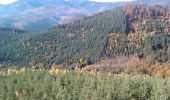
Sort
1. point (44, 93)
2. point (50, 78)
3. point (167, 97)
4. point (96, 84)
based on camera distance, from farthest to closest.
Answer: point (50, 78), point (44, 93), point (96, 84), point (167, 97)

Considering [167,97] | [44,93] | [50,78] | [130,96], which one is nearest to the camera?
[167,97]

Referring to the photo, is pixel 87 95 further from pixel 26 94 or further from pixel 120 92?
pixel 26 94

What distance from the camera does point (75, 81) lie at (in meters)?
142

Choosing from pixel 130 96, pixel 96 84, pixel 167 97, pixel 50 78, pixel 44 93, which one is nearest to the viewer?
pixel 167 97

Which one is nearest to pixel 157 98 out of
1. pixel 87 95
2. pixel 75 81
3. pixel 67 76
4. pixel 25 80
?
pixel 87 95

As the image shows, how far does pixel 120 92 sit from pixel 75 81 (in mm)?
21706

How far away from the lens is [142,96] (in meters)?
124

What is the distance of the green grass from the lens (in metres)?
123

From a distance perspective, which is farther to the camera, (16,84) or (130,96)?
(16,84)

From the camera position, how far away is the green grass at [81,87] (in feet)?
404

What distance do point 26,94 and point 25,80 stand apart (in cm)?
1199

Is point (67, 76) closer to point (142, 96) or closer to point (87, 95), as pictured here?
point (87, 95)

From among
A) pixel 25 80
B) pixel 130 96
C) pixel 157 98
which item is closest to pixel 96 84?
pixel 130 96

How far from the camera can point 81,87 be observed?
13775 cm
